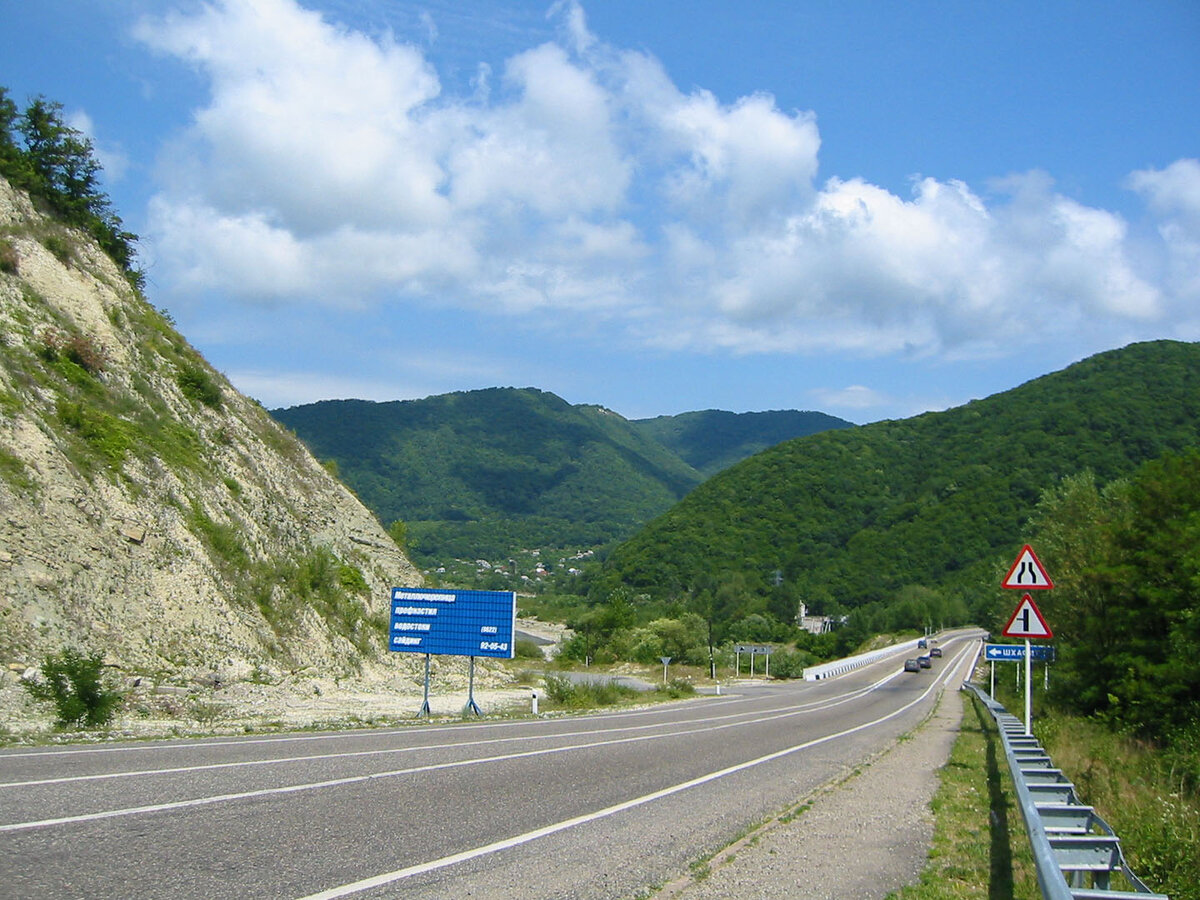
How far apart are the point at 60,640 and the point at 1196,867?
2066 centimetres

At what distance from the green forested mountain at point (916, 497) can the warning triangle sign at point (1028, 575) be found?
84.0 meters

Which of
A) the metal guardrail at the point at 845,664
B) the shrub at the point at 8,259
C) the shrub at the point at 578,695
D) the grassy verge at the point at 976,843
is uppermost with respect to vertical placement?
the shrub at the point at 8,259

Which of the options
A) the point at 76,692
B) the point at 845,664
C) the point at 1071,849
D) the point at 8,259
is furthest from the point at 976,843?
the point at 845,664

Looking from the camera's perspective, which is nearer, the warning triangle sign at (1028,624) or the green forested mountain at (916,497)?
the warning triangle sign at (1028,624)

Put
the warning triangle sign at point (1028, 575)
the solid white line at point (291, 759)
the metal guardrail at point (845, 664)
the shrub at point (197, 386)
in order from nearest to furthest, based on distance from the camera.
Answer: the solid white line at point (291, 759) → the warning triangle sign at point (1028, 575) → the shrub at point (197, 386) → the metal guardrail at point (845, 664)

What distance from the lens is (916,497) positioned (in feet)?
380

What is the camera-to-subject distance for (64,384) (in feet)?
86.2

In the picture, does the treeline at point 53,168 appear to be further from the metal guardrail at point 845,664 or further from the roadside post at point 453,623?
the metal guardrail at point 845,664

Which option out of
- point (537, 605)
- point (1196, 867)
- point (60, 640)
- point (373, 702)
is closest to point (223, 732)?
point (60, 640)

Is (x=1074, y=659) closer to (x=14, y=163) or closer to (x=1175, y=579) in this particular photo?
(x=1175, y=579)

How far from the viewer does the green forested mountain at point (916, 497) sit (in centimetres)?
9925

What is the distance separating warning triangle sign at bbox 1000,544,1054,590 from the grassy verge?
2.92 m

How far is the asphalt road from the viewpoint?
5.86 meters

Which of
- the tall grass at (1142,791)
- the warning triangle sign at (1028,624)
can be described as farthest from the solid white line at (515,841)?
the tall grass at (1142,791)
